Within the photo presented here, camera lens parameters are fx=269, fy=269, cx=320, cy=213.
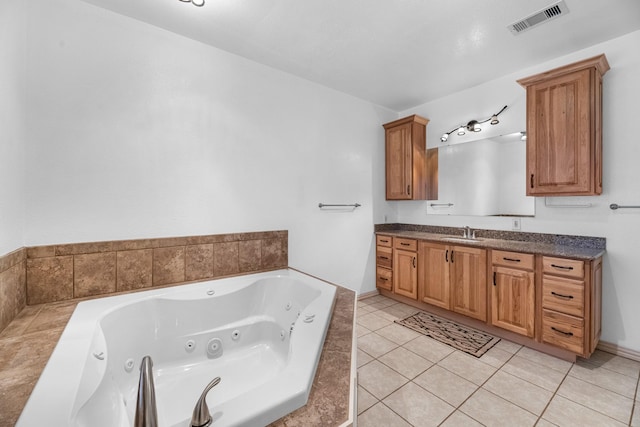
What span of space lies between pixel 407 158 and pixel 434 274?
4.73 feet

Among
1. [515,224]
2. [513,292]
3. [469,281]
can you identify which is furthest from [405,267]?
[515,224]

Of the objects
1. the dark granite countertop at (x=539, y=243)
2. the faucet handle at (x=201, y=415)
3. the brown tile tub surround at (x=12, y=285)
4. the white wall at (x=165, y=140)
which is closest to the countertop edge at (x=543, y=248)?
the dark granite countertop at (x=539, y=243)

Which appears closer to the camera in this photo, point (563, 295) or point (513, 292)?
point (563, 295)

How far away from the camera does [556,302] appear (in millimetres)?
2055

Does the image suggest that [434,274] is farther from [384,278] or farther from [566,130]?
[566,130]

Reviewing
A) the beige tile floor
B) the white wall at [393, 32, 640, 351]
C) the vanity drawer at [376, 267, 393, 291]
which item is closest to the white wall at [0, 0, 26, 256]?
the beige tile floor

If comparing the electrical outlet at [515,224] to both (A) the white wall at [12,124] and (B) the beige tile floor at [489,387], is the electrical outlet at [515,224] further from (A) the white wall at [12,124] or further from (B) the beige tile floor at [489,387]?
(A) the white wall at [12,124]

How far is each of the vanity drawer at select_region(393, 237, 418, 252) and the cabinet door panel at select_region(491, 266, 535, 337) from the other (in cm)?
84

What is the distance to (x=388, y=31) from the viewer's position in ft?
6.77

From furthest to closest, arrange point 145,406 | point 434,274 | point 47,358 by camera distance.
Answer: point 434,274, point 47,358, point 145,406

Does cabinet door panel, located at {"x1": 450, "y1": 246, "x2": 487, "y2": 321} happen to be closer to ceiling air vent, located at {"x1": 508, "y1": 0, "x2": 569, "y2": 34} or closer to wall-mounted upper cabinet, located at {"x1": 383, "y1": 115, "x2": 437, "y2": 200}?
wall-mounted upper cabinet, located at {"x1": 383, "y1": 115, "x2": 437, "y2": 200}

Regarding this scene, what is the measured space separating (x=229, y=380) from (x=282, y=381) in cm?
95

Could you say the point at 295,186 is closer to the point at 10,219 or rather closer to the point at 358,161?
the point at 358,161

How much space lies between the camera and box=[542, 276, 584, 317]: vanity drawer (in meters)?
1.94
